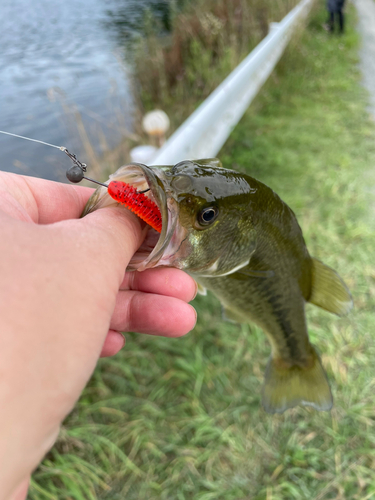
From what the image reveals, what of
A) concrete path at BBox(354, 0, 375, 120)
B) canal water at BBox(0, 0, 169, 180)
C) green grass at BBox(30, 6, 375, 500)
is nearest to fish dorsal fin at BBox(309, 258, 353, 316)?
green grass at BBox(30, 6, 375, 500)

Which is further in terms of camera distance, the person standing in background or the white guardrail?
the person standing in background

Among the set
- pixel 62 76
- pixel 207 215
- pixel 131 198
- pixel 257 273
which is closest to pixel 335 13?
pixel 62 76

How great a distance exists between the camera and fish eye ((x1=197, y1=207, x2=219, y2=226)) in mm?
1198

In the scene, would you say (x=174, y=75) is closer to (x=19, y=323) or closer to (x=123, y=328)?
(x=123, y=328)

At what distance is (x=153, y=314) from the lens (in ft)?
4.39

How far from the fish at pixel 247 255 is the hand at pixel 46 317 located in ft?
0.61

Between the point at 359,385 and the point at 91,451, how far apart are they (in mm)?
1741

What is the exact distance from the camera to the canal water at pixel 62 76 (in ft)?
16.9

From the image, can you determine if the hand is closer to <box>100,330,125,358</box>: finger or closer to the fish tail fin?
<box>100,330,125,358</box>: finger

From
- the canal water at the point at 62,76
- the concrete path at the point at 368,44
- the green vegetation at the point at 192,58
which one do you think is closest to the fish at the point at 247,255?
the canal water at the point at 62,76

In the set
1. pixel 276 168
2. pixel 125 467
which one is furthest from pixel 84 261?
pixel 276 168

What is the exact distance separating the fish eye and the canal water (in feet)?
10.0

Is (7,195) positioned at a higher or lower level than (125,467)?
higher

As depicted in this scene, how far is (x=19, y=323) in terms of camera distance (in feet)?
2.11
